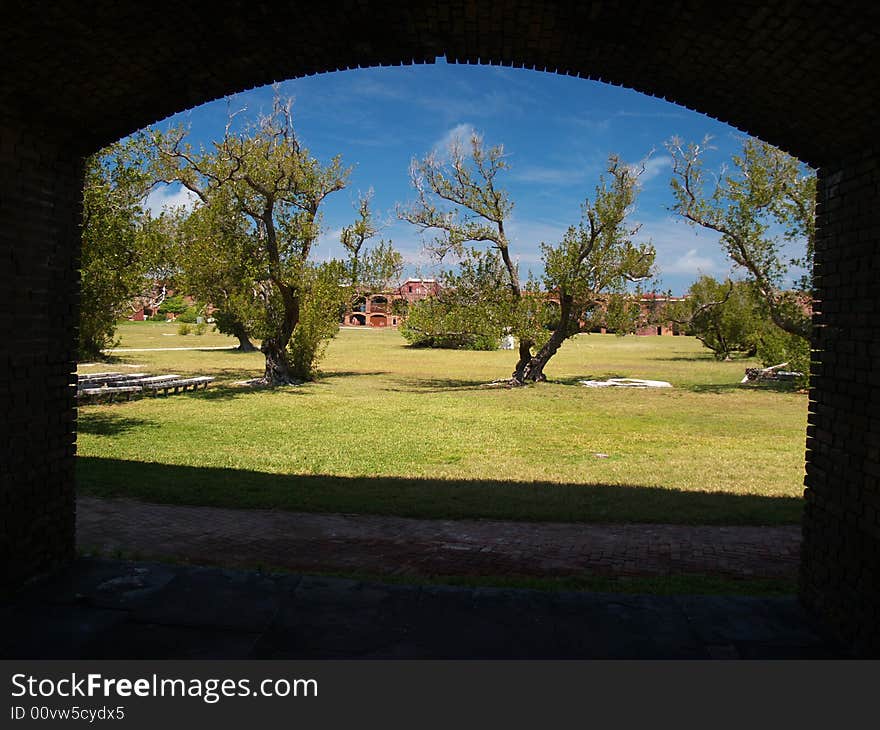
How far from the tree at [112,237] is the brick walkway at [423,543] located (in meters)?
6.29

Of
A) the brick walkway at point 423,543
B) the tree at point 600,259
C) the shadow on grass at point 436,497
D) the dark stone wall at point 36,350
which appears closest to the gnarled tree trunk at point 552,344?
the tree at point 600,259

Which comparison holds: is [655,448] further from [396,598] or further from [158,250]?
[158,250]

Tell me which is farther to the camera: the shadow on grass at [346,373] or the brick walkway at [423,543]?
the shadow on grass at [346,373]

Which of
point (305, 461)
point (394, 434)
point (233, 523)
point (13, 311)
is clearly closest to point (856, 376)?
Answer: point (13, 311)

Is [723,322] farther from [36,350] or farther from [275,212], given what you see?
[36,350]

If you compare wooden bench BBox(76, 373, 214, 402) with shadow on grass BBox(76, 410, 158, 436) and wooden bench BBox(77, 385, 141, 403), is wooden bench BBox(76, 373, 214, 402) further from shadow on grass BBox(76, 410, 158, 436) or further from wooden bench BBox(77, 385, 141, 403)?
shadow on grass BBox(76, 410, 158, 436)

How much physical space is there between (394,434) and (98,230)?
6.67 metres

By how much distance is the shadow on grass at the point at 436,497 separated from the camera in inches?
290

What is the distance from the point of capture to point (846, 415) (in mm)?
3863

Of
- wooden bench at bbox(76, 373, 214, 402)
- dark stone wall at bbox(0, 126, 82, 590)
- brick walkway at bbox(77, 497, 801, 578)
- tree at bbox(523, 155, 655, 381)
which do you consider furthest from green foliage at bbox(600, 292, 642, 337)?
dark stone wall at bbox(0, 126, 82, 590)

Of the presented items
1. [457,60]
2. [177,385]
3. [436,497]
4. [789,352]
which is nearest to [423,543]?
[436,497]

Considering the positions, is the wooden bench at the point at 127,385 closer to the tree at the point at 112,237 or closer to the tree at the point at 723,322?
the tree at the point at 112,237

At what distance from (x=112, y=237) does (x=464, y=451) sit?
7652 millimetres

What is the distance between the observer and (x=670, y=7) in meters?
3.45
